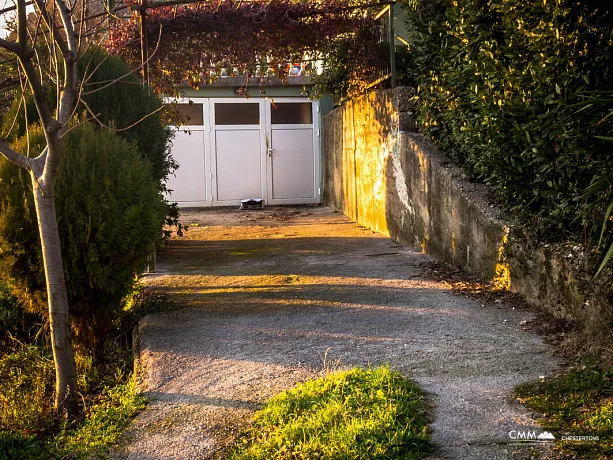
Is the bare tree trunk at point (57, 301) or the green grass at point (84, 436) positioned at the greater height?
the bare tree trunk at point (57, 301)

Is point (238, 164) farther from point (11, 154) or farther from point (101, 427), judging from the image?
point (101, 427)

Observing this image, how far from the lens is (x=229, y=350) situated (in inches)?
186

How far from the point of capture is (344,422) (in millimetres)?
3297

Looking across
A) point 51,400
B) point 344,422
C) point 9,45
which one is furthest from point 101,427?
point 9,45

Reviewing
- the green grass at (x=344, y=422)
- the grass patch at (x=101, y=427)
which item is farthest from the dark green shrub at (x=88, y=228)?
the green grass at (x=344, y=422)

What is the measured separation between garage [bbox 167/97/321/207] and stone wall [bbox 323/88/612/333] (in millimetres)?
2032

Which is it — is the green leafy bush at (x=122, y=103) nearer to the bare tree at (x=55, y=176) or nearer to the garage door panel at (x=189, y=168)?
the bare tree at (x=55, y=176)

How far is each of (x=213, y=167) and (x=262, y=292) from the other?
8953 mm

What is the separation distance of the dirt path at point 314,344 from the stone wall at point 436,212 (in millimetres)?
352

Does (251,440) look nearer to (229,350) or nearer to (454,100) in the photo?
(229,350)

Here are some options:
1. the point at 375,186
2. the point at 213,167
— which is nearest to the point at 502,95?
the point at 375,186

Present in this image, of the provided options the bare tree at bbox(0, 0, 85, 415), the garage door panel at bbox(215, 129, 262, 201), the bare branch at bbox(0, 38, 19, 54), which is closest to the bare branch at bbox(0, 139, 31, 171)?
the bare tree at bbox(0, 0, 85, 415)

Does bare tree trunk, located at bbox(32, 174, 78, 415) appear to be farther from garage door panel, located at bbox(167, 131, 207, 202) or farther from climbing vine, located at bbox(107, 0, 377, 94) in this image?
garage door panel, located at bbox(167, 131, 207, 202)

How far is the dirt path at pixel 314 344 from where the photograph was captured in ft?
11.3
